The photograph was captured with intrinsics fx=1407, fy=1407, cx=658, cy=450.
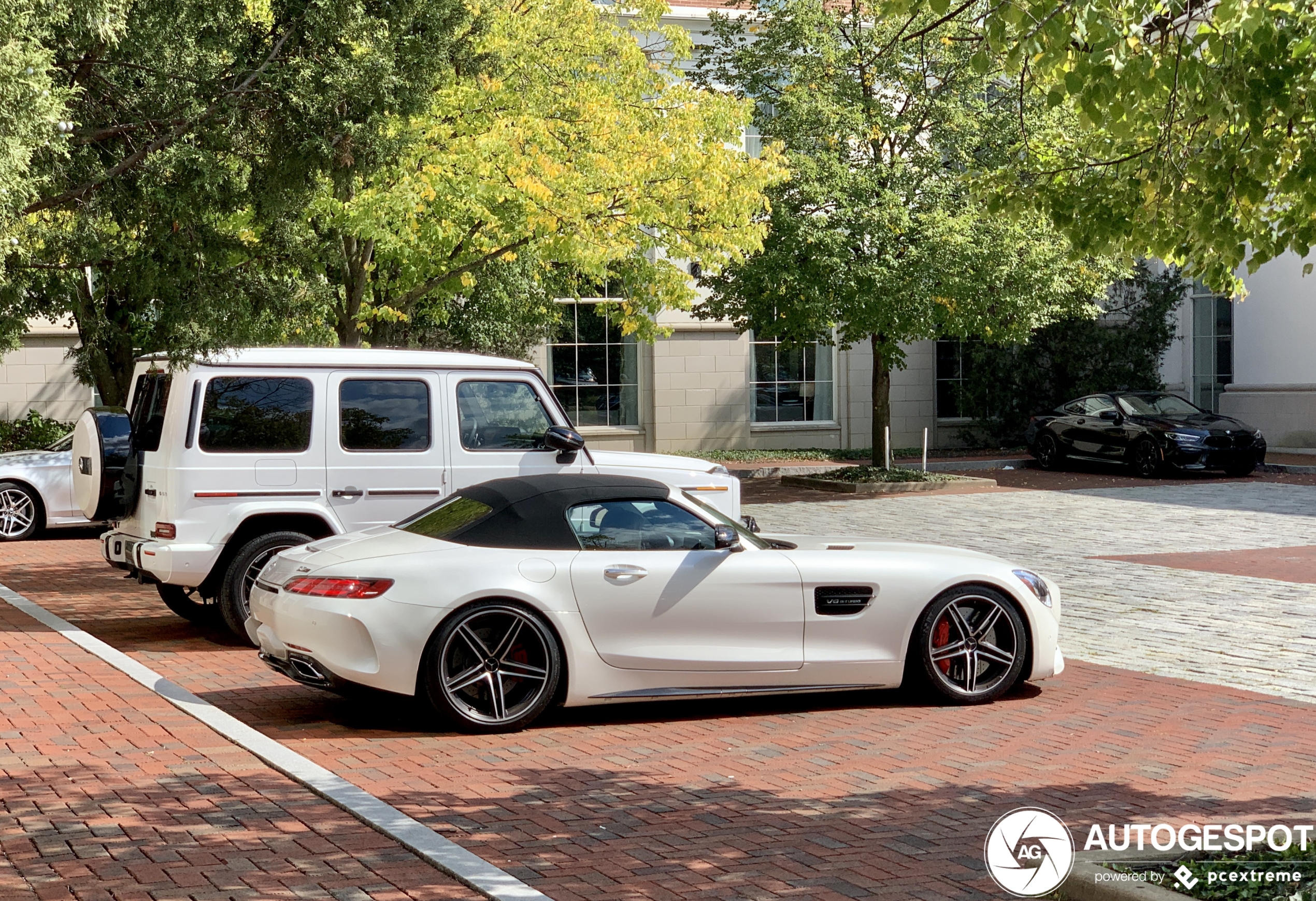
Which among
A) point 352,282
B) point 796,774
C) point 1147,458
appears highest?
point 352,282

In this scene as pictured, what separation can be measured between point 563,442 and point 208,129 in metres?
3.74

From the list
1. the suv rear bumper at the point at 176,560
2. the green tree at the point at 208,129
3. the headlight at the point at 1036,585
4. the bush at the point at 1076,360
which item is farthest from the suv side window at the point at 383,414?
the bush at the point at 1076,360

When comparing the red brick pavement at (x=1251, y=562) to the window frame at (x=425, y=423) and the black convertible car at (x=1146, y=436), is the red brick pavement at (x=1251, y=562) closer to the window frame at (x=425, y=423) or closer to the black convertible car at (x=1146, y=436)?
the window frame at (x=425, y=423)

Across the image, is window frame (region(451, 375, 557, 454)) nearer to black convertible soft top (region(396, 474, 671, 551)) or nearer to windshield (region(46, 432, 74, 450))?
black convertible soft top (region(396, 474, 671, 551))

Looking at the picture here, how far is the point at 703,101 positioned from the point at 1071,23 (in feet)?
46.0

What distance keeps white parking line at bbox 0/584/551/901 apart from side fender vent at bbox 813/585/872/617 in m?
2.90

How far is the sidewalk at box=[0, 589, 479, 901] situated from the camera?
4918 millimetres

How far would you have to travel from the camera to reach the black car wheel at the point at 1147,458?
25.5 m

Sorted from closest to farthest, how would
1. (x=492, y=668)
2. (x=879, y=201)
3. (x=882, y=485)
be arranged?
(x=492, y=668), (x=879, y=201), (x=882, y=485)

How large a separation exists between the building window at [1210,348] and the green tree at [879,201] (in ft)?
38.6

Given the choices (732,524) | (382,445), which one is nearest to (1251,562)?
(732,524)

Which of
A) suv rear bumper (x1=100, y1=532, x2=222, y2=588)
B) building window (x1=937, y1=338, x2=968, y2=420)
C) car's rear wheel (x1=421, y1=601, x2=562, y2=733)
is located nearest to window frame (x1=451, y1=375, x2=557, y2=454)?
suv rear bumper (x1=100, y1=532, x2=222, y2=588)

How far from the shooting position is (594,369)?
3148cm

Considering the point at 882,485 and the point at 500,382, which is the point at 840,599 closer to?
the point at 500,382
